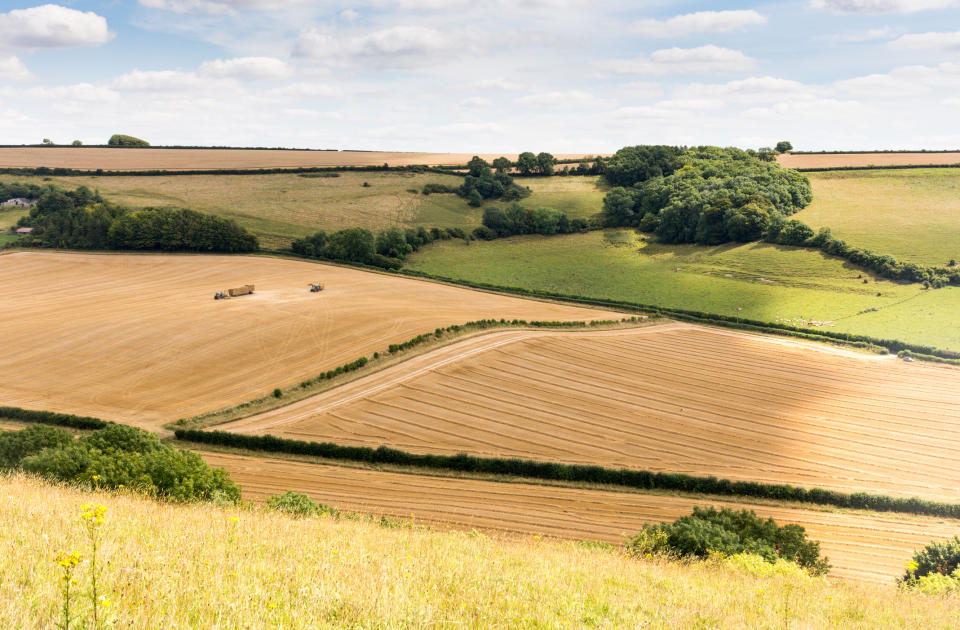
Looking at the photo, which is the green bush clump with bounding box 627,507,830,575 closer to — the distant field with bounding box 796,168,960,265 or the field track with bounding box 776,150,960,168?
the distant field with bounding box 796,168,960,265

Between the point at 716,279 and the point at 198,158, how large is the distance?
119 m

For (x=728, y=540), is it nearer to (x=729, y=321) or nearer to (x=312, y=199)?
(x=729, y=321)

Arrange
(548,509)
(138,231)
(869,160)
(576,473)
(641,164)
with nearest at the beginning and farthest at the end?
(548,509)
(576,473)
(138,231)
(869,160)
(641,164)

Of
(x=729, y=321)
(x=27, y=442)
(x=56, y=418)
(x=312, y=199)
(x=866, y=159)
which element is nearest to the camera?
(x=27, y=442)

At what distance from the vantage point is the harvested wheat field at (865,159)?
123m

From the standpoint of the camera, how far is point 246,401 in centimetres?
4234

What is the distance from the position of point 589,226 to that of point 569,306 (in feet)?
147

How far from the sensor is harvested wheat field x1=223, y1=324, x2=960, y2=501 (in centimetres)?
3584

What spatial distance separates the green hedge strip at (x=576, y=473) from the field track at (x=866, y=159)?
383 ft

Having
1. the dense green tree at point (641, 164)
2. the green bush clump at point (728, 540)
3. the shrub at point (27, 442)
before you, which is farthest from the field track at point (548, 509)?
the dense green tree at point (641, 164)

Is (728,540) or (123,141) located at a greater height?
(123,141)

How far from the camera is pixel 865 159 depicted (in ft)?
437

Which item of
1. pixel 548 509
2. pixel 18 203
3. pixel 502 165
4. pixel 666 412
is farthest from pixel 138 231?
pixel 548 509

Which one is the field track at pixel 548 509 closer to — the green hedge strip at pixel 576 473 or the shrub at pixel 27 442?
the green hedge strip at pixel 576 473
